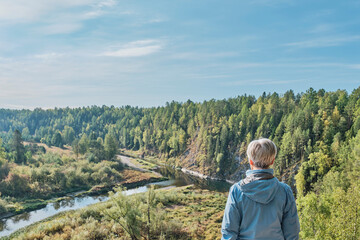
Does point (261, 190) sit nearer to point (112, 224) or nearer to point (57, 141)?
point (112, 224)

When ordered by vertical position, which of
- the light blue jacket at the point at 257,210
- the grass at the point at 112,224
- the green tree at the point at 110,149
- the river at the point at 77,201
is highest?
the light blue jacket at the point at 257,210

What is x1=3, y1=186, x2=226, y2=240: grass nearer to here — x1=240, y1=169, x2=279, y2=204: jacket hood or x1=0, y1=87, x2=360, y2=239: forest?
x1=0, y1=87, x2=360, y2=239: forest

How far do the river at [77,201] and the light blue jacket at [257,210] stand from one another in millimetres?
24571

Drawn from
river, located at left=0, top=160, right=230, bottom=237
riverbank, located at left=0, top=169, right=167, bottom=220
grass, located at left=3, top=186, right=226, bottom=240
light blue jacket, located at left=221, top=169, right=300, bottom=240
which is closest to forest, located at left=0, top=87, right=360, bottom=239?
riverbank, located at left=0, top=169, right=167, bottom=220

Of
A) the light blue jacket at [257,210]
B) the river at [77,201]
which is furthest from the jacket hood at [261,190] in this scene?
the river at [77,201]

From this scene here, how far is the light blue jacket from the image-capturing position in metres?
3.44

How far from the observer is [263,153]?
3514mm

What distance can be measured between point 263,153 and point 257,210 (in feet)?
2.79

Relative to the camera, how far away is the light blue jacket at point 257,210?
3.44 meters

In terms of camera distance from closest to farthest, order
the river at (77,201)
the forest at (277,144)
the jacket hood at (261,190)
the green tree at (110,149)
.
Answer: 1. the jacket hood at (261,190)
2. the forest at (277,144)
3. the river at (77,201)
4. the green tree at (110,149)

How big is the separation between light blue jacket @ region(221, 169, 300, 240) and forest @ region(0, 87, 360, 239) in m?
17.3

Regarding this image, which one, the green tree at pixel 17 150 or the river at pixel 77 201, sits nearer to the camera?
the river at pixel 77 201

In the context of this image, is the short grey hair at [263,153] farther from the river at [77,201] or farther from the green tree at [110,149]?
the green tree at [110,149]

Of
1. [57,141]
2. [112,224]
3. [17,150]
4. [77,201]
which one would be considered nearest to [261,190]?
[112,224]
